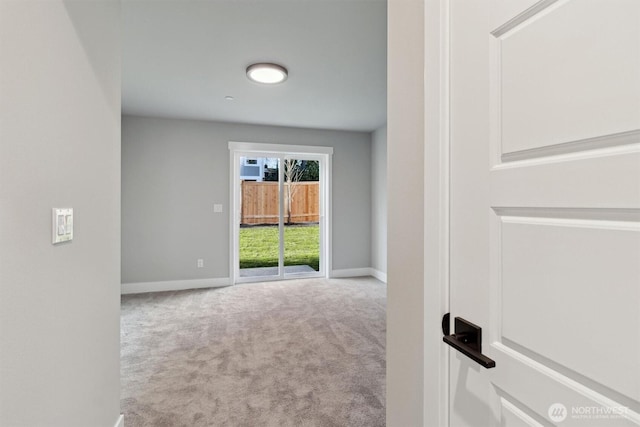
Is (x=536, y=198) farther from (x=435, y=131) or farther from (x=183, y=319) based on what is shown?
(x=183, y=319)

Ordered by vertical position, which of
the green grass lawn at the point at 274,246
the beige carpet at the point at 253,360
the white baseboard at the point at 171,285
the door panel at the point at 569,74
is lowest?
the beige carpet at the point at 253,360

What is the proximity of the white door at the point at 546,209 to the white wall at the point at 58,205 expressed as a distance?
1.17 meters

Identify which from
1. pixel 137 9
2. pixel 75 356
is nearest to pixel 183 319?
pixel 75 356

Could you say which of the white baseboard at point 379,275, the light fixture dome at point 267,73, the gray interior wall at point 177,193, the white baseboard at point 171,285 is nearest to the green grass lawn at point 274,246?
the gray interior wall at point 177,193

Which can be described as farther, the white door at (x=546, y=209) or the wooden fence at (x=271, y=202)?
the wooden fence at (x=271, y=202)

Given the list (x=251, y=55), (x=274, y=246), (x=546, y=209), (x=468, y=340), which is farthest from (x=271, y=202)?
(x=546, y=209)

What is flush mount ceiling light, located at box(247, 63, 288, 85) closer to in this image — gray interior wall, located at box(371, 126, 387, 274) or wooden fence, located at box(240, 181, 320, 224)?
wooden fence, located at box(240, 181, 320, 224)

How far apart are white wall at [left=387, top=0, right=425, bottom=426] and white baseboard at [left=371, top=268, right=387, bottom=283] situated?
3971 millimetres

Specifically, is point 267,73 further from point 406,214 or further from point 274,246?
point 274,246

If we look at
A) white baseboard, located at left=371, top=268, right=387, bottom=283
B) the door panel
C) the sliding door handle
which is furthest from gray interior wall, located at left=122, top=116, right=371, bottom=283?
the door panel

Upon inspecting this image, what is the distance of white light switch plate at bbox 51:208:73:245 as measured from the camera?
1.01m

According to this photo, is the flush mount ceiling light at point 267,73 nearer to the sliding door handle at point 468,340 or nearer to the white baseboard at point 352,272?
the sliding door handle at point 468,340

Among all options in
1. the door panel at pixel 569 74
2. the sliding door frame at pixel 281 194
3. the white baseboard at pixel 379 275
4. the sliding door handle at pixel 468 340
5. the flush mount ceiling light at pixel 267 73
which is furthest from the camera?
the white baseboard at pixel 379 275

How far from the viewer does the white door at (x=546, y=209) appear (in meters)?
0.49
